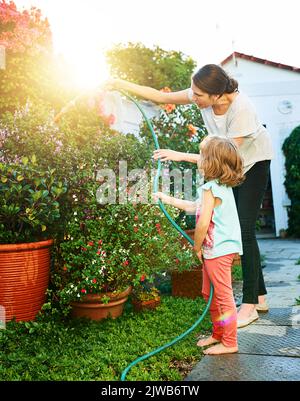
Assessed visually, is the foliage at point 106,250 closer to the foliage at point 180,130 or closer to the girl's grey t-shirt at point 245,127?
the girl's grey t-shirt at point 245,127

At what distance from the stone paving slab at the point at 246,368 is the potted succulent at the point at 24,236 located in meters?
1.05

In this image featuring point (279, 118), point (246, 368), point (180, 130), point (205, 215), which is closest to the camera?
point (246, 368)

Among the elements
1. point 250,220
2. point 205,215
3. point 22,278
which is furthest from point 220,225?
point 22,278

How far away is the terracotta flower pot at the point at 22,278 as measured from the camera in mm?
2545

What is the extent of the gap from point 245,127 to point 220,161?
1.43 feet

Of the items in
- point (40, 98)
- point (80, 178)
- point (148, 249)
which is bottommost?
point (148, 249)

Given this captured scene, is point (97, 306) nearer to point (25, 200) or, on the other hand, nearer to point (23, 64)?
point (25, 200)

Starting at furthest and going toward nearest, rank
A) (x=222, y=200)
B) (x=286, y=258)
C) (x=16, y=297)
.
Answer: (x=286, y=258), (x=16, y=297), (x=222, y=200)

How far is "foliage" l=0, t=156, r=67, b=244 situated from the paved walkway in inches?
45.8

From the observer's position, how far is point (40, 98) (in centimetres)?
472

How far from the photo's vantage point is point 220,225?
7.50 ft
